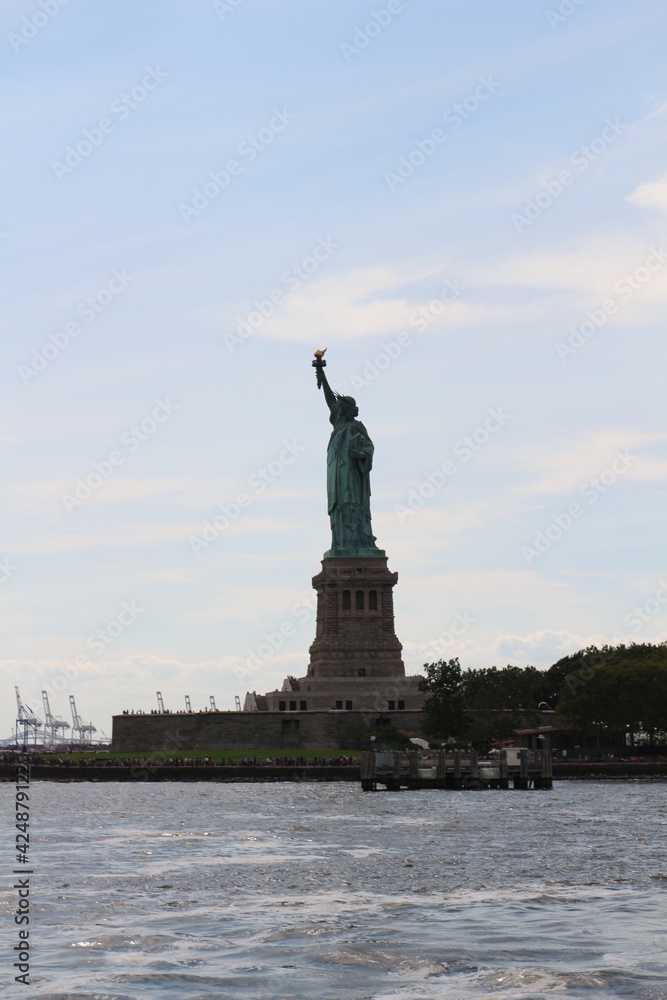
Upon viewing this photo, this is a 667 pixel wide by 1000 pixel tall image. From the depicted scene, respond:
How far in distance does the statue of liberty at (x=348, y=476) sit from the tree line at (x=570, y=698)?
20.7 metres

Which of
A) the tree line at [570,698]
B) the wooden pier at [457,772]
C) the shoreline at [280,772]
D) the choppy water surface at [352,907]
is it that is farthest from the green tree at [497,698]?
the choppy water surface at [352,907]

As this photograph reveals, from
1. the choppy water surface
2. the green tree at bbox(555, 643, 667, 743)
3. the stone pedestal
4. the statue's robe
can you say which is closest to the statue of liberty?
the statue's robe

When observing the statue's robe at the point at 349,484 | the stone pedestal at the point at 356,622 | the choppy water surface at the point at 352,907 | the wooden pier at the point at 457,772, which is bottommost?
the choppy water surface at the point at 352,907

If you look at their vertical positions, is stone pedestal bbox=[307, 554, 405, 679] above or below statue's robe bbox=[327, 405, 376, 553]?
below

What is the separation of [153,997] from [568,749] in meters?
109

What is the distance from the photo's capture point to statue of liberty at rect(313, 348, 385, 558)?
14750cm

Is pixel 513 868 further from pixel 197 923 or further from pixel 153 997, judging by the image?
pixel 153 997

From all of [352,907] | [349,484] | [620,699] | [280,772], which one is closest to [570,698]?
[620,699]

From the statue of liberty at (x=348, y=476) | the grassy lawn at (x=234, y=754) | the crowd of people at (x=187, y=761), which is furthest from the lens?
the statue of liberty at (x=348, y=476)

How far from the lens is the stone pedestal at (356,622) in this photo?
140 m

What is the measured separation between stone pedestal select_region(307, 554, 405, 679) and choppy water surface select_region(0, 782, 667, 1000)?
72369 millimetres

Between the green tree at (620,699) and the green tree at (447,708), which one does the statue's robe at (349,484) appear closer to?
the green tree at (447,708)

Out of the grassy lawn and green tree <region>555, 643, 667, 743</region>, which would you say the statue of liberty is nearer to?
the grassy lawn

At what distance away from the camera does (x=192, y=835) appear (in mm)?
57688
